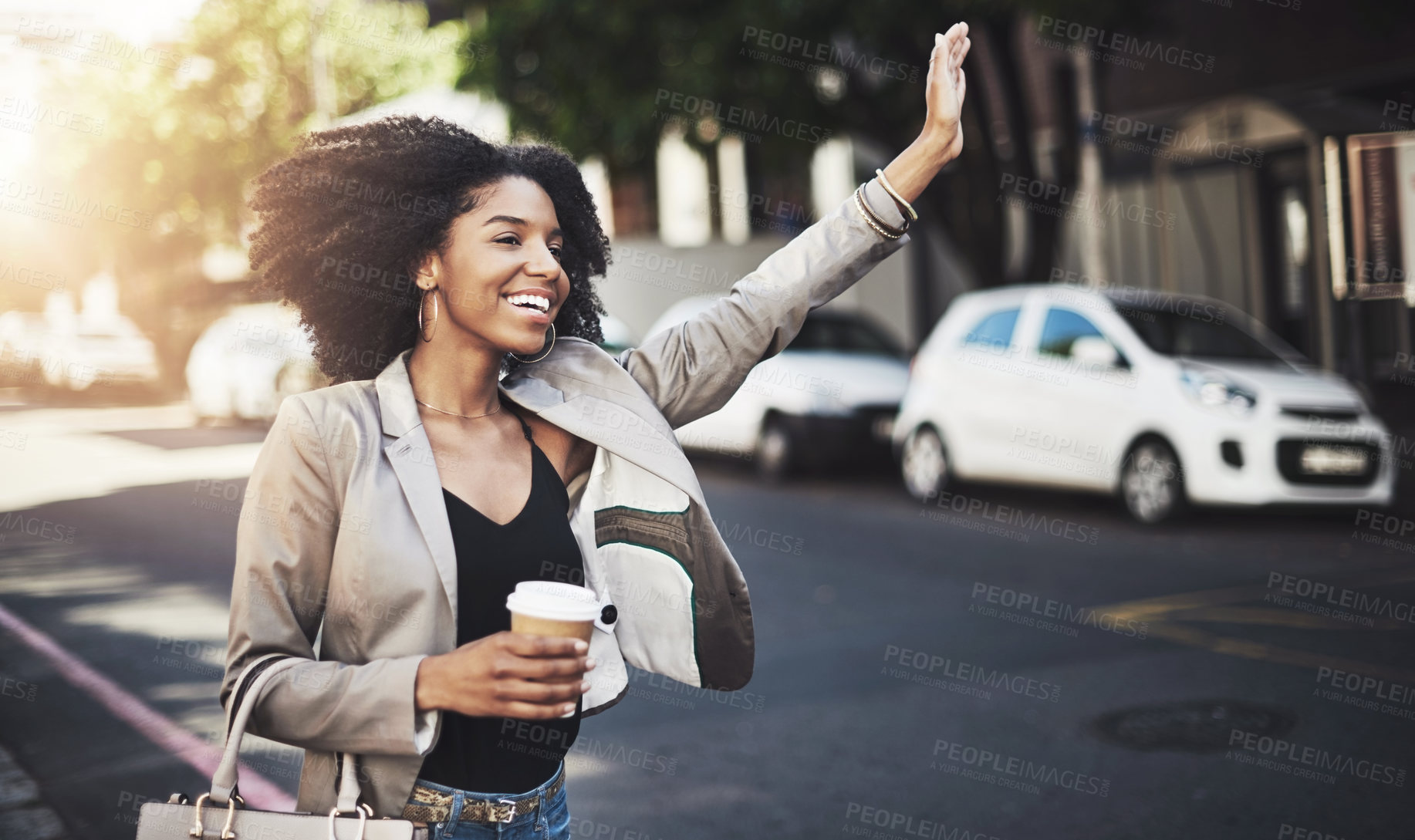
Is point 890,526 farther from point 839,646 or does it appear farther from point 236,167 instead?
point 236,167

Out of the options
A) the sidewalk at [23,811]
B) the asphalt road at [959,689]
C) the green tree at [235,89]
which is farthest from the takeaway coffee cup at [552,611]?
the green tree at [235,89]

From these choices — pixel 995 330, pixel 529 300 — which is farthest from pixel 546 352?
pixel 995 330

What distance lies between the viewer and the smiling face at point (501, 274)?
2.30m

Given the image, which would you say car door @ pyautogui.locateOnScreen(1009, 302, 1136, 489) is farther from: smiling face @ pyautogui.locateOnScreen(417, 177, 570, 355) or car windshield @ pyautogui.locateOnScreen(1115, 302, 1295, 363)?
smiling face @ pyautogui.locateOnScreen(417, 177, 570, 355)

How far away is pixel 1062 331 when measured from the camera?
10938 millimetres

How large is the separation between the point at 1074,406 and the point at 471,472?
9050 mm

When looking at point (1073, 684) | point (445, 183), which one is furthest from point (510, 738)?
point (1073, 684)

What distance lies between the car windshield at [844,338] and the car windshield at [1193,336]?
4.12m

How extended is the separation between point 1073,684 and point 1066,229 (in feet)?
43.4

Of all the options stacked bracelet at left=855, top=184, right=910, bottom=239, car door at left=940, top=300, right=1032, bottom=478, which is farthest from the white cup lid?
car door at left=940, top=300, right=1032, bottom=478

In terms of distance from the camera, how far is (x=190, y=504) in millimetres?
12578

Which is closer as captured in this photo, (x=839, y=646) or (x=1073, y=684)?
(x=1073, y=684)

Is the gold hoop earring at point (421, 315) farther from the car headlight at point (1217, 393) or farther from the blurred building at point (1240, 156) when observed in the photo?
the blurred building at point (1240, 156)

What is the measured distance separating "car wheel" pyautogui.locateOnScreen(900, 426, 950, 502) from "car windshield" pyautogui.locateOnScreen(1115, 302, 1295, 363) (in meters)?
2.11
